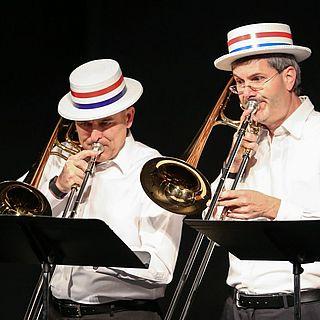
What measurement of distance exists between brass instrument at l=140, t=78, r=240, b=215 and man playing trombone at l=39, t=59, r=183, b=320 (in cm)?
14

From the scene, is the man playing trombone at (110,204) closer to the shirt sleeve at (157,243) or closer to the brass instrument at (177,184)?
the shirt sleeve at (157,243)

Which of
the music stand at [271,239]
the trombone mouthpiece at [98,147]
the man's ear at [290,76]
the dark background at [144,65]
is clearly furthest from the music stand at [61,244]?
the dark background at [144,65]

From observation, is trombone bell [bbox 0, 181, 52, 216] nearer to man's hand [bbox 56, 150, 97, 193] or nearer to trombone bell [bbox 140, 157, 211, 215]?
man's hand [bbox 56, 150, 97, 193]

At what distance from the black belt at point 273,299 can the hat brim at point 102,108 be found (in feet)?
3.22

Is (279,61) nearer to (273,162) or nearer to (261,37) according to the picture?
(261,37)

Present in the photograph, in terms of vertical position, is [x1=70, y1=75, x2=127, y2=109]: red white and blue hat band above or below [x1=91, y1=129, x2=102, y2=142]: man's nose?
above

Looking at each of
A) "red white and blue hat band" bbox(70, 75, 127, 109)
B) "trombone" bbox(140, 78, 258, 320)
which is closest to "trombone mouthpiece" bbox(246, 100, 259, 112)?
"trombone" bbox(140, 78, 258, 320)

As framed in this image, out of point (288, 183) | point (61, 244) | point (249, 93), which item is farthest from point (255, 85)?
point (61, 244)

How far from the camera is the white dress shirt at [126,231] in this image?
14.0 feet

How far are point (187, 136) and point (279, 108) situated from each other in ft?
4.43

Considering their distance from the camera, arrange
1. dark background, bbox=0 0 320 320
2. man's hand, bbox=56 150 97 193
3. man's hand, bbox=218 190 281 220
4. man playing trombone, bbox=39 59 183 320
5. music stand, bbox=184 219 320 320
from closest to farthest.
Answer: music stand, bbox=184 219 320 320 → man's hand, bbox=218 190 281 220 → man playing trombone, bbox=39 59 183 320 → man's hand, bbox=56 150 97 193 → dark background, bbox=0 0 320 320

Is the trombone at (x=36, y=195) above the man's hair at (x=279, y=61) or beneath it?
beneath

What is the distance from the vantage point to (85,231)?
3590 mm

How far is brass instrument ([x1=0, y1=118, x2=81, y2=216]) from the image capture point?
14.4ft
